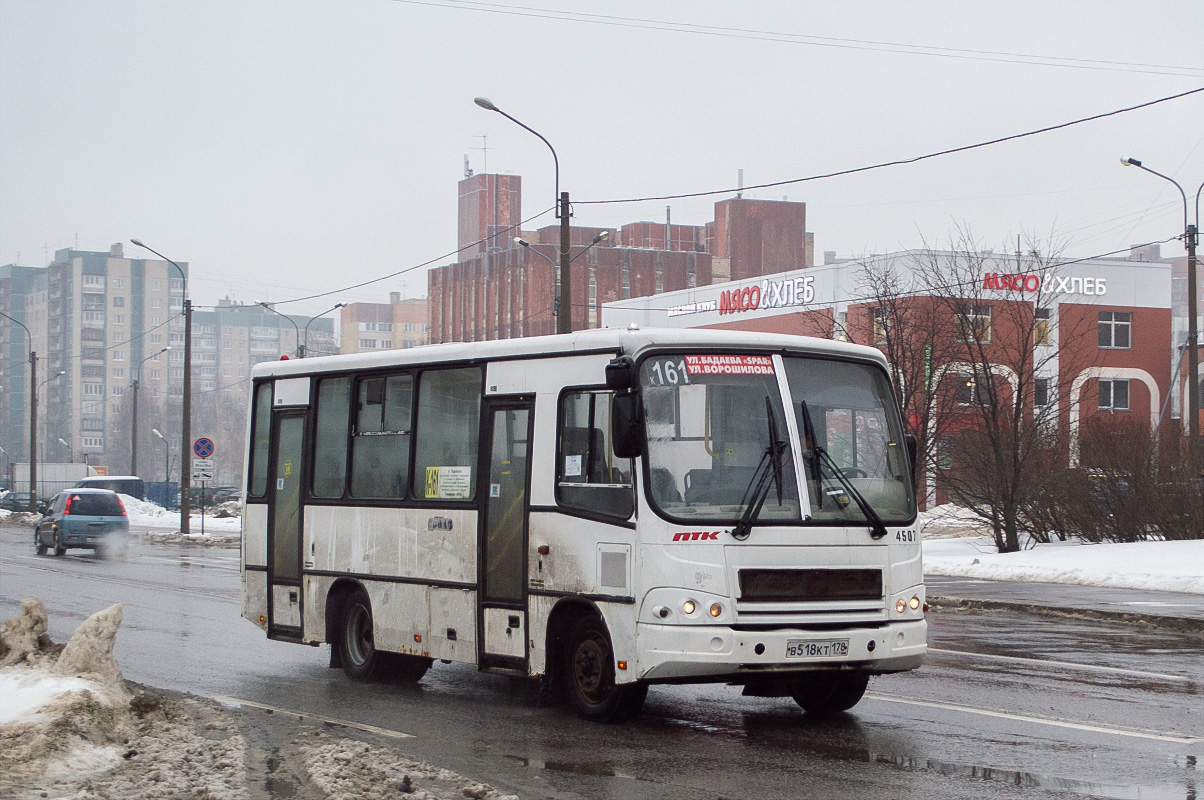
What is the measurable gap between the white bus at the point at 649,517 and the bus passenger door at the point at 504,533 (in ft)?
0.06

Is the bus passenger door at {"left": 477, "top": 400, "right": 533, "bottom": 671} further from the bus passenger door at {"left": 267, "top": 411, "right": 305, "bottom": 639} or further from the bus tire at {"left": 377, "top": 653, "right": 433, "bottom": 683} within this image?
the bus passenger door at {"left": 267, "top": 411, "right": 305, "bottom": 639}

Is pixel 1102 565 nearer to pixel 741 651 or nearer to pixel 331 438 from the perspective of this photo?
pixel 331 438

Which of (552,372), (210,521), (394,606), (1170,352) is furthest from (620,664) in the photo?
(1170,352)

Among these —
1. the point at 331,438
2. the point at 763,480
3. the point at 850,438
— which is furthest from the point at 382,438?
the point at 850,438

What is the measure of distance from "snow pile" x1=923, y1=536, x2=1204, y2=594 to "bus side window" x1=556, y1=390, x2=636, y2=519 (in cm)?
1524

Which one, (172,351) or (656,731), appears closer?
(656,731)

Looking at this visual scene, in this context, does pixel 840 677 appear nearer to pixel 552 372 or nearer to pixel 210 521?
pixel 552 372

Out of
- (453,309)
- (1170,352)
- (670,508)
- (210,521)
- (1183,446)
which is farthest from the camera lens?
(453,309)

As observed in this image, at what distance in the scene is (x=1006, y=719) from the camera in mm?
9812

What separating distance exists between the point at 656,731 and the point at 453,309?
394ft

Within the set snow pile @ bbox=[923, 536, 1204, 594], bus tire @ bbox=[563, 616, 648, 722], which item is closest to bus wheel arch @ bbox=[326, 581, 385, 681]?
bus tire @ bbox=[563, 616, 648, 722]

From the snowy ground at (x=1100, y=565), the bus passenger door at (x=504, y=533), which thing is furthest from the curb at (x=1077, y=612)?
the bus passenger door at (x=504, y=533)

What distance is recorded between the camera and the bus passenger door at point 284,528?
13.2 m

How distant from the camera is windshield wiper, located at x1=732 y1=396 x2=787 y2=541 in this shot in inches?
359
